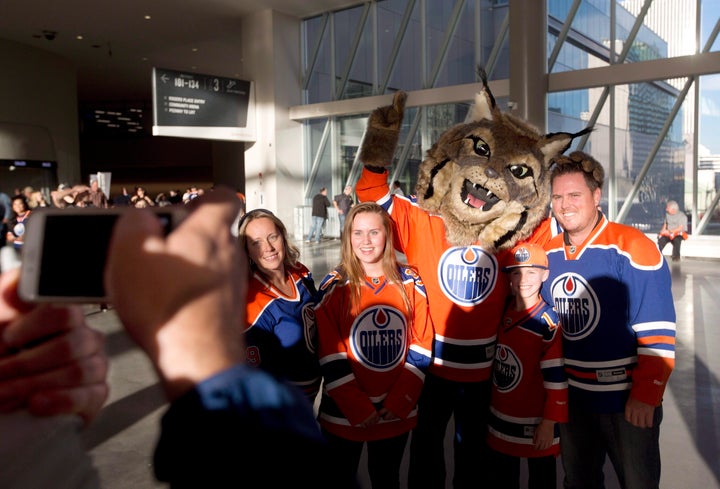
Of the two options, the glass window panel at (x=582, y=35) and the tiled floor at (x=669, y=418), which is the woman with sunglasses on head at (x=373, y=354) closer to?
the tiled floor at (x=669, y=418)

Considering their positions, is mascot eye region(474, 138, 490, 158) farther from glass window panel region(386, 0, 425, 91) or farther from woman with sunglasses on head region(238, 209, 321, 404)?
glass window panel region(386, 0, 425, 91)

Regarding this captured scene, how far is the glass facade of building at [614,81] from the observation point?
36.3ft

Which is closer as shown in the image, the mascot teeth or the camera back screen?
the camera back screen

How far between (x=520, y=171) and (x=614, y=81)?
408 inches

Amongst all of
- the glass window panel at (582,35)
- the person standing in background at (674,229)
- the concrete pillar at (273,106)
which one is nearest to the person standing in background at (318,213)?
the concrete pillar at (273,106)

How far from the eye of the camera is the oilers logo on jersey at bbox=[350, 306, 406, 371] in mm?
2354

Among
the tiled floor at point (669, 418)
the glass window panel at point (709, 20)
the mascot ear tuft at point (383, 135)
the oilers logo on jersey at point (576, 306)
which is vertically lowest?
the tiled floor at point (669, 418)

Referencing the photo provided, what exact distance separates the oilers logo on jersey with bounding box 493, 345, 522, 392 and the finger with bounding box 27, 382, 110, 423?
188 cm

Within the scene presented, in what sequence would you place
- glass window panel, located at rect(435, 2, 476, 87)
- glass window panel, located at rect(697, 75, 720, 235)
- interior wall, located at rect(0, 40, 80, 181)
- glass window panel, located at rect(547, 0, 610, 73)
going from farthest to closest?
1. interior wall, located at rect(0, 40, 80, 181)
2. glass window panel, located at rect(435, 2, 476, 87)
3. glass window panel, located at rect(547, 0, 610, 73)
4. glass window panel, located at rect(697, 75, 720, 235)

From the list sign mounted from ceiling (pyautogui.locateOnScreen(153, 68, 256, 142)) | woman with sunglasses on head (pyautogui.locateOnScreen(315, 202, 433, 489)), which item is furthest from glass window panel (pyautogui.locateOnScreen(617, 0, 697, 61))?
woman with sunglasses on head (pyautogui.locateOnScreen(315, 202, 433, 489))

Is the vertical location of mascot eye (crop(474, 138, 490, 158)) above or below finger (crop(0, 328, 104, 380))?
above

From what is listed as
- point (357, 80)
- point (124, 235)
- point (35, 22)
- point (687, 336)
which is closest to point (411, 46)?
point (357, 80)

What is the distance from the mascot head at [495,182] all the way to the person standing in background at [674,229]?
29.4ft

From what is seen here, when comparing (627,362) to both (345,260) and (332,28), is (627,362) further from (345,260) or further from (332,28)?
(332,28)
